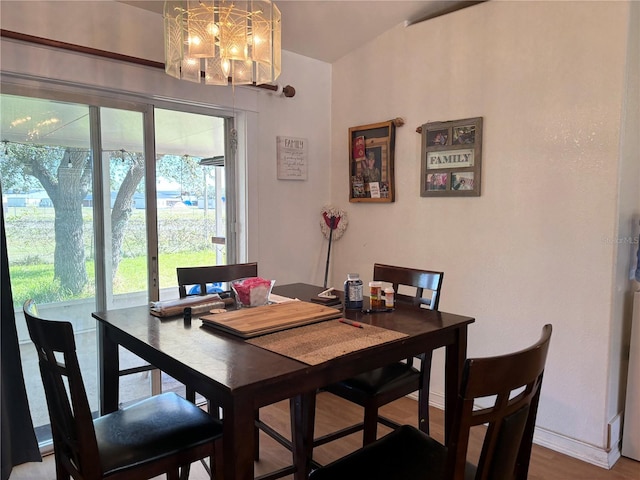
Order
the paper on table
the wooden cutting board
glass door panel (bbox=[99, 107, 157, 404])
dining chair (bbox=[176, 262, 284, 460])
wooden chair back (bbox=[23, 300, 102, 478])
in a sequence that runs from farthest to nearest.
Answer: glass door panel (bbox=[99, 107, 157, 404])
dining chair (bbox=[176, 262, 284, 460])
the paper on table
the wooden cutting board
wooden chair back (bbox=[23, 300, 102, 478])

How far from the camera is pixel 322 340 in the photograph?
145 centimetres

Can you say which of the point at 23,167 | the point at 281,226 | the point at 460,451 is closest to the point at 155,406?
A: the point at 460,451

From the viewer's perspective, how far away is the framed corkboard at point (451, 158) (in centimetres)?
264

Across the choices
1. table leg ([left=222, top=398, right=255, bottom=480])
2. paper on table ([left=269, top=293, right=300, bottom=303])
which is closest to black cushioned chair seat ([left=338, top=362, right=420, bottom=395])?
paper on table ([left=269, top=293, right=300, bottom=303])

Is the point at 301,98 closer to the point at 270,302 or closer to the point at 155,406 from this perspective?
the point at 270,302

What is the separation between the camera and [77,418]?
1277mm

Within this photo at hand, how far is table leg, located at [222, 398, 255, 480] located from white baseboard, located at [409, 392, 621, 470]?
6.28 feet

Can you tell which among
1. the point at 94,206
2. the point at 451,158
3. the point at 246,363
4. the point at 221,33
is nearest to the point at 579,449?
the point at 451,158

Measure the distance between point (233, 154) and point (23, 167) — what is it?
1177 millimetres

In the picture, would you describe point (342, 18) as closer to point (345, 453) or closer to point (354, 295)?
point (354, 295)

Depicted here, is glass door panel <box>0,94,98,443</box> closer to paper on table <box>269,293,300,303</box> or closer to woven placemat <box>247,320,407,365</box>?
paper on table <box>269,293,300,303</box>

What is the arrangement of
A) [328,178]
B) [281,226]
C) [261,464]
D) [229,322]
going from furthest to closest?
[328,178], [281,226], [261,464], [229,322]

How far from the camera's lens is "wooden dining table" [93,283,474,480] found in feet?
3.75

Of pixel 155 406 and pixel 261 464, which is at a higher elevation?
pixel 155 406
